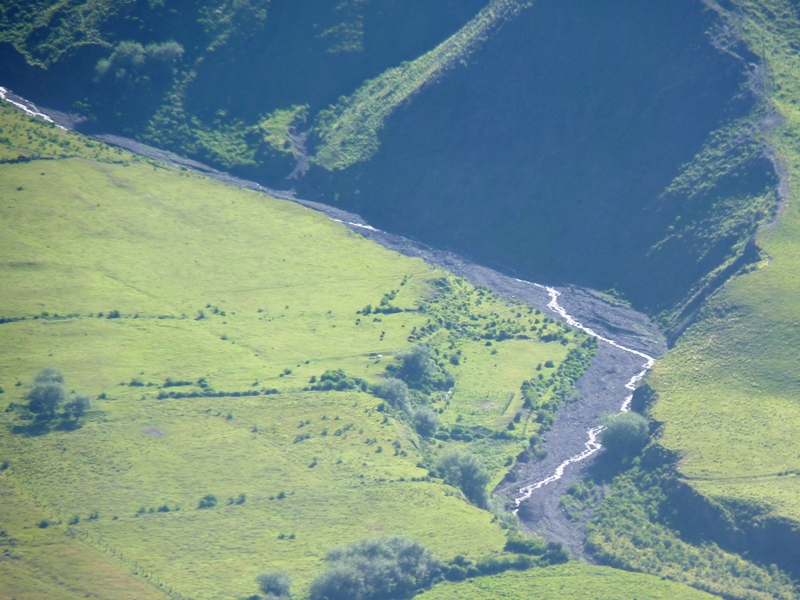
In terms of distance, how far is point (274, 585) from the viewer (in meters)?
127

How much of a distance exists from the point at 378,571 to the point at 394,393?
40061 millimetres

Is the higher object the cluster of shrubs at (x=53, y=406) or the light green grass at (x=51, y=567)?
the cluster of shrubs at (x=53, y=406)

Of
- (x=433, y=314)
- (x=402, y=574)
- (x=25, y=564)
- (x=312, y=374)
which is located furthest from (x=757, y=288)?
(x=25, y=564)

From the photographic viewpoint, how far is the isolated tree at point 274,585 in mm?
126625

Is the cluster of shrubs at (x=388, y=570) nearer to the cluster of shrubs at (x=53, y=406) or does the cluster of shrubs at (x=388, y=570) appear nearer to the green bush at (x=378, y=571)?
the green bush at (x=378, y=571)

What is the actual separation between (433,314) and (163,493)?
204ft

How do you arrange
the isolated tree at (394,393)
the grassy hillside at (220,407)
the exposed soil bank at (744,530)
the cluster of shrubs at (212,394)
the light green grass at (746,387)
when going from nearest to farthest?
the grassy hillside at (220,407) → the exposed soil bank at (744,530) → the light green grass at (746,387) → the cluster of shrubs at (212,394) → the isolated tree at (394,393)

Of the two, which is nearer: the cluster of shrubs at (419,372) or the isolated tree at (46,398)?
the isolated tree at (46,398)

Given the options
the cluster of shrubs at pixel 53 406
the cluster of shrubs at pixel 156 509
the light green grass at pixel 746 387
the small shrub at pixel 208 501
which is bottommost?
the cluster of shrubs at pixel 156 509

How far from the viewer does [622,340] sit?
631ft

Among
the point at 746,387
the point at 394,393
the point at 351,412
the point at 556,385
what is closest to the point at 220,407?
the point at 351,412

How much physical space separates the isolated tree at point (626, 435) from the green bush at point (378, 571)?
36.4 metres

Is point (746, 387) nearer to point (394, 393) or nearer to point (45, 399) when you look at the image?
point (394, 393)

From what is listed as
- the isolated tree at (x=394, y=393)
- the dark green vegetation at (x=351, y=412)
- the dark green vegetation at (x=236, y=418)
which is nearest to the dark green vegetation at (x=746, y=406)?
the dark green vegetation at (x=351, y=412)
